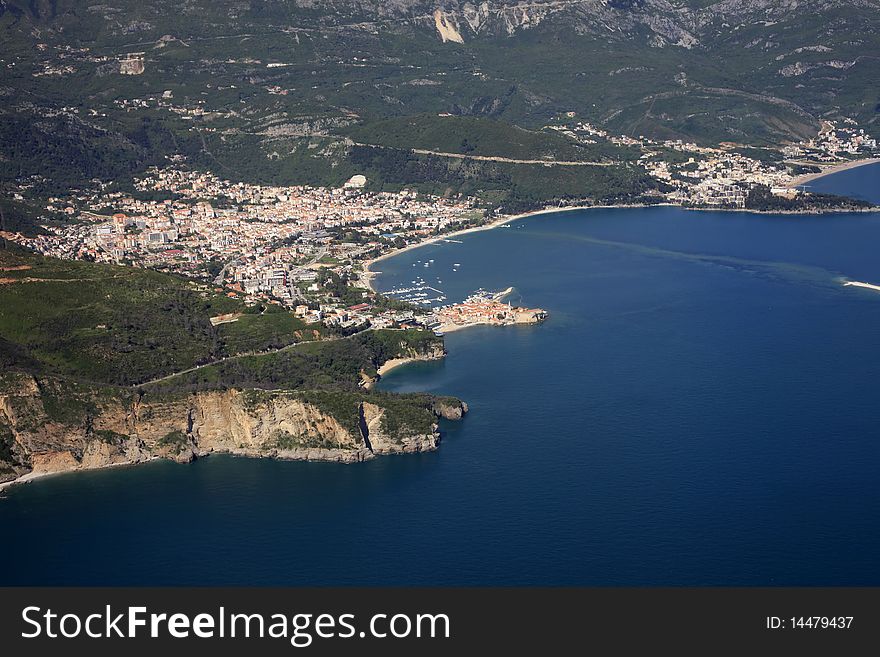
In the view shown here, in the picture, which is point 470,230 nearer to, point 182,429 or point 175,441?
point 182,429

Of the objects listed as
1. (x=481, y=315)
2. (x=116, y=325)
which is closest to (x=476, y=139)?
(x=481, y=315)

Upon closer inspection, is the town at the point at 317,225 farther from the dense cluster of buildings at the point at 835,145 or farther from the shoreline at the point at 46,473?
the shoreline at the point at 46,473

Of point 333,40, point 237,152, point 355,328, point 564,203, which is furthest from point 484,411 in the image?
point 333,40

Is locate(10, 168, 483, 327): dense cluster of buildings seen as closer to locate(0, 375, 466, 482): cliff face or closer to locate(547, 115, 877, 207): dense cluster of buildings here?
locate(0, 375, 466, 482): cliff face

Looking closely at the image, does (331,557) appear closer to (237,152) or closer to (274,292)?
(274,292)

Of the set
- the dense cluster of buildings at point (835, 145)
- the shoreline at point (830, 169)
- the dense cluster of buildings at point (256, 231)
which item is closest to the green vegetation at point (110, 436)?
the dense cluster of buildings at point (256, 231)
